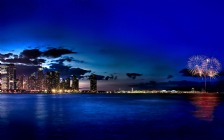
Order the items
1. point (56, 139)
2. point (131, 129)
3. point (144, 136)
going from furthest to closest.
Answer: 1. point (131, 129)
2. point (144, 136)
3. point (56, 139)

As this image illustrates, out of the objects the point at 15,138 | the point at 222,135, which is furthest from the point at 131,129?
the point at 15,138

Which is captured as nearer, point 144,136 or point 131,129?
point 144,136

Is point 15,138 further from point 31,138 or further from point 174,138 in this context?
point 174,138

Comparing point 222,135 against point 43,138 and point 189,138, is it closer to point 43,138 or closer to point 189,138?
point 189,138

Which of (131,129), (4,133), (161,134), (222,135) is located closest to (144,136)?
(161,134)

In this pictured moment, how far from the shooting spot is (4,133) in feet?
157

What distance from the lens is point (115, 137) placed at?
4512 centimetres

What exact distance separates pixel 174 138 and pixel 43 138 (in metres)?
15.7

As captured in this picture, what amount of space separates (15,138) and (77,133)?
8.18 meters

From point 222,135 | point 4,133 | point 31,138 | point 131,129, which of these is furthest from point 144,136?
point 4,133

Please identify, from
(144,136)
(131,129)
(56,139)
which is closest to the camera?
(56,139)

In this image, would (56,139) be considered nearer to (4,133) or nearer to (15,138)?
(15,138)

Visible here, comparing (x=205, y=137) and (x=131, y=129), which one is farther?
(x=131, y=129)

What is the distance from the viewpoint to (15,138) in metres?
43.5
